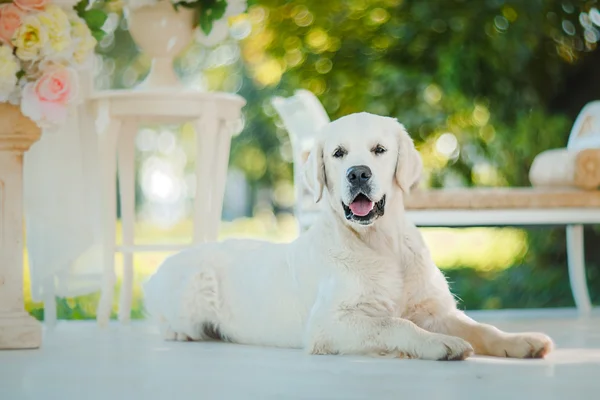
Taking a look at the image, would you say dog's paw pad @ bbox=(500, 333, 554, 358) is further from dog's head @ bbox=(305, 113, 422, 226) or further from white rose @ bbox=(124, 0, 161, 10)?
white rose @ bbox=(124, 0, 161, 10)

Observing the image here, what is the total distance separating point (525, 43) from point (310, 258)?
4888 mm

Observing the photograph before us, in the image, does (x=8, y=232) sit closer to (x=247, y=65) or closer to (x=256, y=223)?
(x=247, y=65)

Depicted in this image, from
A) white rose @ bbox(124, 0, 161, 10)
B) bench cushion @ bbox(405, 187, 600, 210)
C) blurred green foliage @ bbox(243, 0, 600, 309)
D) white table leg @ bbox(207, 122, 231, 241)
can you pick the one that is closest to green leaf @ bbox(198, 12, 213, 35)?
white rose @ bbox(124, 0, 161, 10)

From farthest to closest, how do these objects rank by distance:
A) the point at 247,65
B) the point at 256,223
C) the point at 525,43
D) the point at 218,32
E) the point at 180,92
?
the point at 256,223 → the point at 247,65 → the point at 525,43 → the point at 218,32 → the point at 180,92

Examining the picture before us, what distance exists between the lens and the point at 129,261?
489 centimetres

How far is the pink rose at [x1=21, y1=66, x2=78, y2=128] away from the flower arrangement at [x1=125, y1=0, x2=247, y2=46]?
141 centimetres

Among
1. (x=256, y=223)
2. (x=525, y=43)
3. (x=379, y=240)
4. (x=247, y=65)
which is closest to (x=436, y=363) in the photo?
(x=379, y=240)

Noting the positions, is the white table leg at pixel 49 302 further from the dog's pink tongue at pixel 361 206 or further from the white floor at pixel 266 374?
the dog's pink tongue at pixel 361 206

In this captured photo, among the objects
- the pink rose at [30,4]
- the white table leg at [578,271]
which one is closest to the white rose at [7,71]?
the pink rose at [30,4]

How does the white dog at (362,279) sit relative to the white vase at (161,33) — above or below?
below

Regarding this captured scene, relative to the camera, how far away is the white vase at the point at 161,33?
15.7 ft

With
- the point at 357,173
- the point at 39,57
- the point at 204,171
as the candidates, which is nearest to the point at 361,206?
the point at 357,173

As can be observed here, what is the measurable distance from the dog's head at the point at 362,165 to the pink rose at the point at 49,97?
2.99 ft

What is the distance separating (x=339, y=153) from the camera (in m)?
3.23
